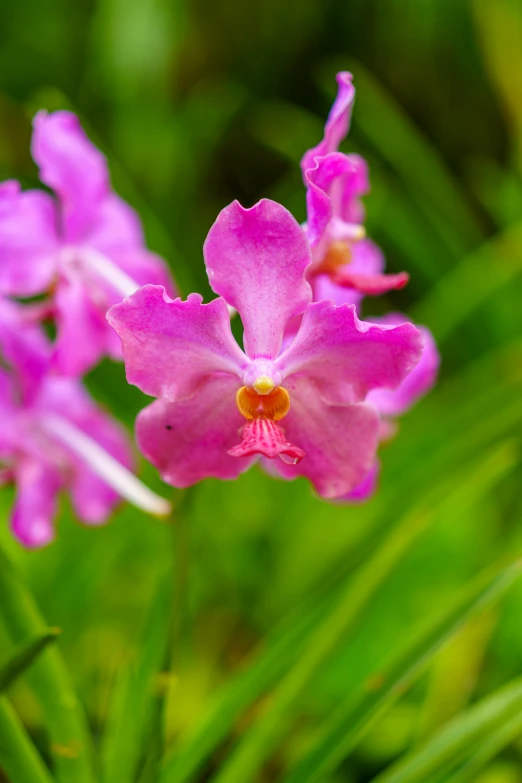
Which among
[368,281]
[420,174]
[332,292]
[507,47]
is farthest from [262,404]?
[507,47]

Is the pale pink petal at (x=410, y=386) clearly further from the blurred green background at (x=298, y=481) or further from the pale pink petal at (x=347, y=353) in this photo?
the pale pink petal at (x=347, y=353)

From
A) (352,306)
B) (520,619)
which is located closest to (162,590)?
(352,306)

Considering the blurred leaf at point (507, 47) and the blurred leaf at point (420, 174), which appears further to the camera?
the blurred leaf at point (507, 47)

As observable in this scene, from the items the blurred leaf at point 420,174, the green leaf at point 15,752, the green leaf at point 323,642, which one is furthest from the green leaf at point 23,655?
the blurred leaf at point 420,174

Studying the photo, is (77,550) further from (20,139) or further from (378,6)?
(378,6)

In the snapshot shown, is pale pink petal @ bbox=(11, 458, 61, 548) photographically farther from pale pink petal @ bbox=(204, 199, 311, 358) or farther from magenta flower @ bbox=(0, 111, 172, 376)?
pale pink petal @ bbox=(204, 199, 311, 358)

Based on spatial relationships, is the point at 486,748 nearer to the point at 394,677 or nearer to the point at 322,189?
the point at 394,677
